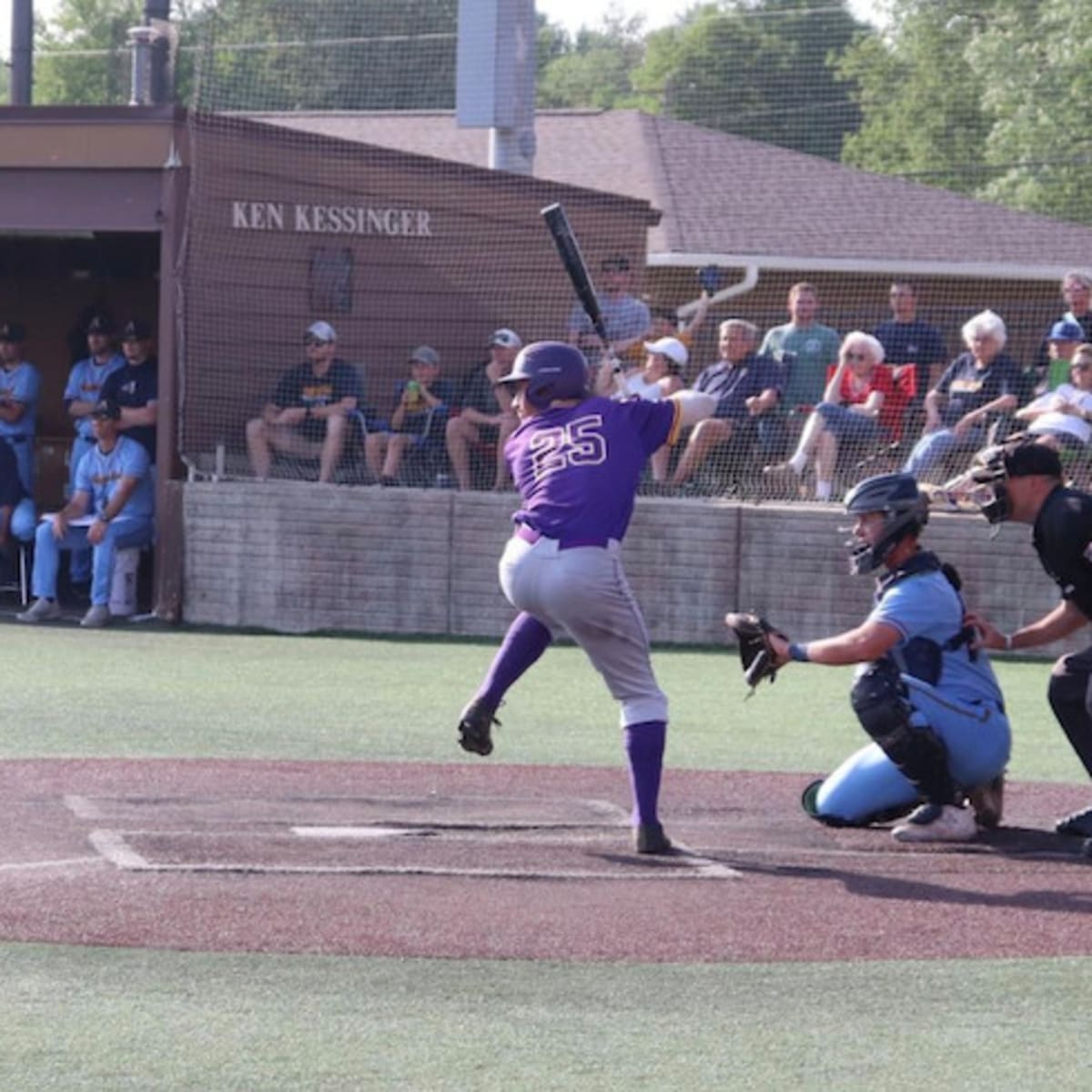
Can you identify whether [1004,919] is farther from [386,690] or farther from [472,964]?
[386,690]

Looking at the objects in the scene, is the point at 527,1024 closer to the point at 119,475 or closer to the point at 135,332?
the point at 119,475

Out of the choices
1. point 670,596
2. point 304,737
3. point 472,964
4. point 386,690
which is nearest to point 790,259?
point 670,596

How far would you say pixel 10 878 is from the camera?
598 centimetres

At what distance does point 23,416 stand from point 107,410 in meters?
1.27

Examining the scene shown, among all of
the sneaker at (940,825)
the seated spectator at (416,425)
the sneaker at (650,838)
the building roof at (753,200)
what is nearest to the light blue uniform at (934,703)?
the sneaker at (940,825)

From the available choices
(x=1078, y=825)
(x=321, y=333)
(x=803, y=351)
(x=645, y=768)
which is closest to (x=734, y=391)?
(x=803, y=351)

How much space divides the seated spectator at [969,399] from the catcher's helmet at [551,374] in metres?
6.13

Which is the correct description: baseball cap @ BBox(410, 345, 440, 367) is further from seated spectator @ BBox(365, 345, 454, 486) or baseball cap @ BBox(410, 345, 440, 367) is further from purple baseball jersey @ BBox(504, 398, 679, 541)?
purple baseball jersey @ BBox(504, 398, 679, 541)

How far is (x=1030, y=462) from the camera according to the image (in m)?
7.04

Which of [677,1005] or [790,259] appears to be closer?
[677,1005]

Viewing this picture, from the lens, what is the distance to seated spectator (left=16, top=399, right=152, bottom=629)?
14086 millimetres

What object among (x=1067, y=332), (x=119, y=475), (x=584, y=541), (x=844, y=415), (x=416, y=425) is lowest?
(x=119, y=475)

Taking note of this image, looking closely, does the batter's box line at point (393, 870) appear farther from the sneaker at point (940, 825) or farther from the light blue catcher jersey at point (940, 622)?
the light blue catcher jersey at point (940, 622)

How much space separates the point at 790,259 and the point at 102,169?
1015 centimetres
